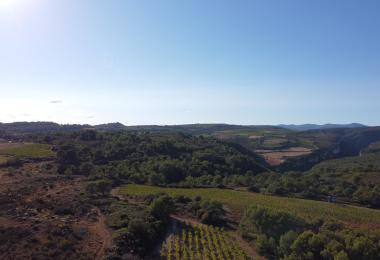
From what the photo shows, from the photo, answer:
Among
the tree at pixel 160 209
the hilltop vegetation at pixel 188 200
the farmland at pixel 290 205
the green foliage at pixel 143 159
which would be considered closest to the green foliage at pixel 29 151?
the hilltop vegetation at pixel 188 200

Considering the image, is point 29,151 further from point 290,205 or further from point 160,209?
point 290,205

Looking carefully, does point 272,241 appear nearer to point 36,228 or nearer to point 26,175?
point 36,228

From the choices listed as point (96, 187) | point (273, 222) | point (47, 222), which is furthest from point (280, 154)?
point (47, 222)

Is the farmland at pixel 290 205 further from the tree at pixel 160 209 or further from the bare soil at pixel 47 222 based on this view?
the bare soil at pixel 47 222

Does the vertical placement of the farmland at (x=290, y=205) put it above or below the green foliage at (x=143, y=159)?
below

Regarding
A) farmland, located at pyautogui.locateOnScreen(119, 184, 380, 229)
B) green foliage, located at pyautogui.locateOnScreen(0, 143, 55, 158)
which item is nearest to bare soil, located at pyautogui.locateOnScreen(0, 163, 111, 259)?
farmland, located at pyautogui.locateOnScreen(119, 184, 380, 229)

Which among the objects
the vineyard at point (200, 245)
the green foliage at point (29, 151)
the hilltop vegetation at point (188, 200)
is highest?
the green foliage at point (29, 151)

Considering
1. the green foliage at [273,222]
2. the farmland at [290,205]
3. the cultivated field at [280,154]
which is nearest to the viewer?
the green foliage at [273,222]

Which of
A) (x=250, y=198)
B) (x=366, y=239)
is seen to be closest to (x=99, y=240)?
(x=366, y=239)
